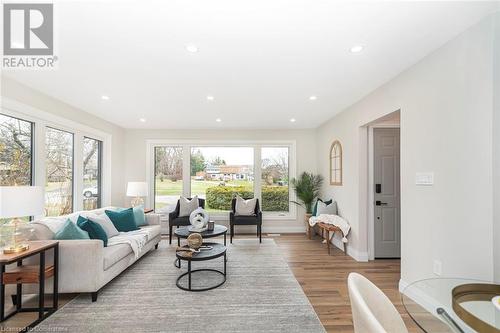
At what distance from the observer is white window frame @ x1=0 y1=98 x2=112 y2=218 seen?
2.95 meters

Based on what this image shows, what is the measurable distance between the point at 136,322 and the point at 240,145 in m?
4.21

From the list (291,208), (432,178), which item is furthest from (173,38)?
(291,208)

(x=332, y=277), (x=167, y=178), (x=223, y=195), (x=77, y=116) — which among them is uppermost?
(x=77, y=116)

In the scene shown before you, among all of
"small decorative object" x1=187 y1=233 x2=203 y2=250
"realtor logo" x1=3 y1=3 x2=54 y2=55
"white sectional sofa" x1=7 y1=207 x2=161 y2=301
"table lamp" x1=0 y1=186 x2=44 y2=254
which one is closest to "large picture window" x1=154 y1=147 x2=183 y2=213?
"small decorative object" x1=187 y1=233 x2=203 y2=250

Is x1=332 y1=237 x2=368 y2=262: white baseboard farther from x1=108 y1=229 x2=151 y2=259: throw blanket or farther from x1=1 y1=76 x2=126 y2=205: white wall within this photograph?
x1=1 y1=76 x2=126 y2=205: white wall

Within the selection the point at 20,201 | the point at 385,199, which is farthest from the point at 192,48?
the point at 385,199

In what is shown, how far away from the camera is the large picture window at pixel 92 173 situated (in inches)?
173

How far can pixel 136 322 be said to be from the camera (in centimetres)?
211

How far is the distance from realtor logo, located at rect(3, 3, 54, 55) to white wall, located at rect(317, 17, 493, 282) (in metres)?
3.16

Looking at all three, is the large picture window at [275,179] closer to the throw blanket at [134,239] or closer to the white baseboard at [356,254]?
the white baseboard at [356,254]

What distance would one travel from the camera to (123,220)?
12.3 ft

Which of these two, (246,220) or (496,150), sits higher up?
(496,150)

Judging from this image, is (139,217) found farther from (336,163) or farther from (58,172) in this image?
(336,163)

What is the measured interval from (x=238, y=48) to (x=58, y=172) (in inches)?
140
